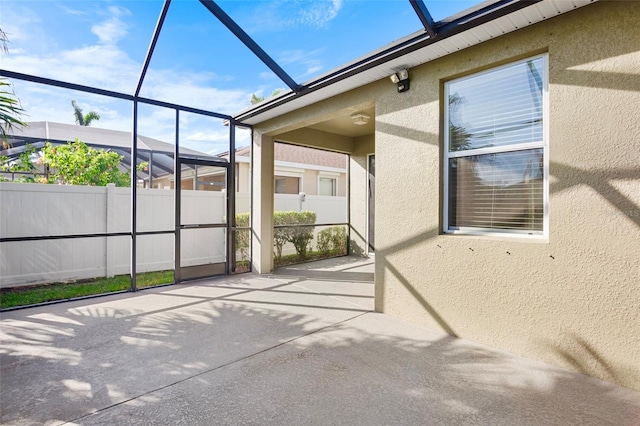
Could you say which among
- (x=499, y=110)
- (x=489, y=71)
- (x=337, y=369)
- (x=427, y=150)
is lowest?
(x=337, y=369)

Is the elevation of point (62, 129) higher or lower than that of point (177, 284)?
higher

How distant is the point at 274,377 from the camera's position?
2.68 meters

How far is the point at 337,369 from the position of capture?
111 inches

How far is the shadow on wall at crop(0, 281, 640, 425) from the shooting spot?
7.20ft

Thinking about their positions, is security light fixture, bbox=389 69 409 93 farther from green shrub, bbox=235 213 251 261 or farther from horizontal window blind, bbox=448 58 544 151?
green shrub, bbox=235 213 251 261

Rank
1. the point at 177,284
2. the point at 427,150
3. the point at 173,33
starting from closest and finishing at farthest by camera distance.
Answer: the point at 427,150
the point at 173,33
the point at 177,284

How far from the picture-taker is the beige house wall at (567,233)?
2.48 metres

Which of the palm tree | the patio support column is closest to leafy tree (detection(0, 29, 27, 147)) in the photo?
the patio support column

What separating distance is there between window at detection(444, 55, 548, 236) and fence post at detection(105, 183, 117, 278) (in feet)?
20.5

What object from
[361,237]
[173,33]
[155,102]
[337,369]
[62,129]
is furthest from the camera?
[62,129]

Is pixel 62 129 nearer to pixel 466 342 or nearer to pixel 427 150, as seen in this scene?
pixel 427 150

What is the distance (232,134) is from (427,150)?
4.35 metres

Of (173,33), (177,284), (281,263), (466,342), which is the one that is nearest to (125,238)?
(177,284)

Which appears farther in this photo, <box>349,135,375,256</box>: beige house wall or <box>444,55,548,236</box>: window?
<box>349,135,375,256</box>: beige house wall
